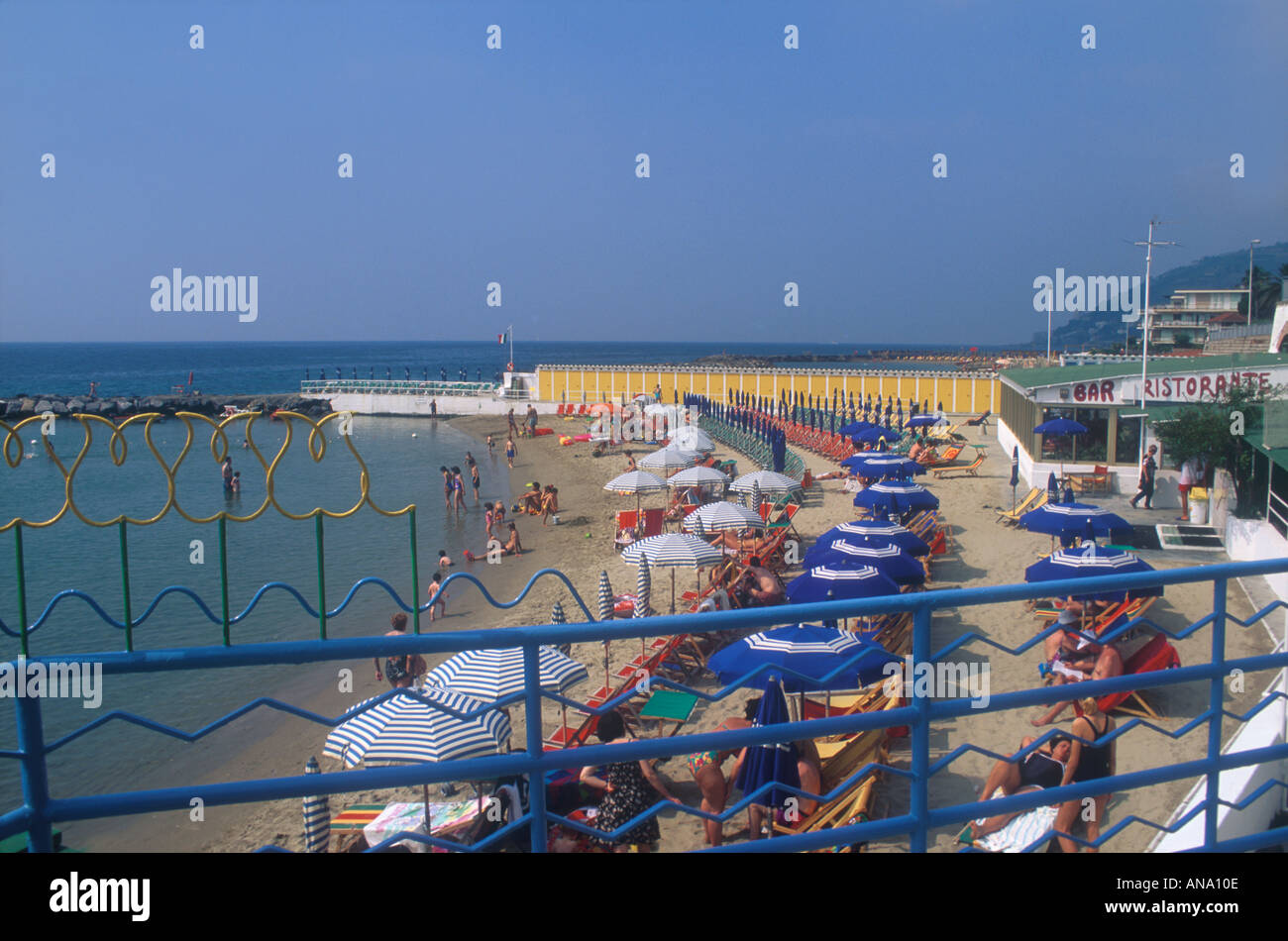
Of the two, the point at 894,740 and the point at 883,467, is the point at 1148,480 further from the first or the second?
the point at 894,740

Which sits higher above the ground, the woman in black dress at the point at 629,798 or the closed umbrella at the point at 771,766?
A: the closed umbrella at the point at 771,766

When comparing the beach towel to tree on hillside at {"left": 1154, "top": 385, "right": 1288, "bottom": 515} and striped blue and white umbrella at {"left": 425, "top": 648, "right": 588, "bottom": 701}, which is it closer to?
striped blue and white umbrella at {"left": 425, "top": 648, "right": 588, "bottom": 701}

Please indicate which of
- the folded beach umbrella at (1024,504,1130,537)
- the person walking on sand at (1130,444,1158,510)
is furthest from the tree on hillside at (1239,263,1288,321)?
the folded beach umbrella at (1024,504,1130,537)

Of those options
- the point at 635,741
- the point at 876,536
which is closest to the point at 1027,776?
the point at 635,741

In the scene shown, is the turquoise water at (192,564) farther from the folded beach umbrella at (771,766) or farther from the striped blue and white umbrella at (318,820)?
the folded beach umbrella at (771,766)

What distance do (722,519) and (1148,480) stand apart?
297 inches

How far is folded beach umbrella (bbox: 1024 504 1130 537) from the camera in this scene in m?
11.0

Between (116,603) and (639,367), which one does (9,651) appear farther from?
(639,367)

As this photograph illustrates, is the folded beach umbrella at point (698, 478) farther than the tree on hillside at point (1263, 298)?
No

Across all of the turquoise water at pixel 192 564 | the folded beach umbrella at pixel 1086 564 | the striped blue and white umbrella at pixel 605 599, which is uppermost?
the folded beach umbrella at pixel 1086 564

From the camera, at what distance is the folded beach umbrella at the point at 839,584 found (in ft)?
27.9

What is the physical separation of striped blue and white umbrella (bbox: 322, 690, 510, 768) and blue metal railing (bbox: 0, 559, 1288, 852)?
2941mm

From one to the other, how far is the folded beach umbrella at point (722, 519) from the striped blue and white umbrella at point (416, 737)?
8366 millimetres

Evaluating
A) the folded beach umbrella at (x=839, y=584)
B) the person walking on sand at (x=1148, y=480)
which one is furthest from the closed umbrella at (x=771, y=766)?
the person walking on sand at (x=1148, y=480)
